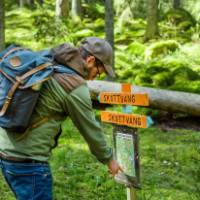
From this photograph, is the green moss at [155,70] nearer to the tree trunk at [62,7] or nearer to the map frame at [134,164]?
the map frame at [134,164]

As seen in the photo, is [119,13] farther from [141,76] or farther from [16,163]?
[16,163]

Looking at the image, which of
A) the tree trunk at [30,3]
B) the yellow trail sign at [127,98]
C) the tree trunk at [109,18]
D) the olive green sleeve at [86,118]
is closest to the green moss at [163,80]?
the tree trunk at [109,18]

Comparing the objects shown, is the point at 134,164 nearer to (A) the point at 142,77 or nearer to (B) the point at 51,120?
(B) the point at 51,120

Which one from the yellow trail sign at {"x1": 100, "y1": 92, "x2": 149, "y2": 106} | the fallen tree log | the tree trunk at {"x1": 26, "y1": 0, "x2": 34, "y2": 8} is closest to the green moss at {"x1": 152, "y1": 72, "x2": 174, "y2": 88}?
the fallen tree log

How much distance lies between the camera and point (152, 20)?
17.5 m

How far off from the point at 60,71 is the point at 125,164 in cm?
120

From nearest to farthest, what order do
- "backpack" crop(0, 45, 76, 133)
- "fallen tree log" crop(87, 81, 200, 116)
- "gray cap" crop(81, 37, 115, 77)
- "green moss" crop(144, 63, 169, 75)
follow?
"backpack" crop(0, 45, 76, 133)
"gray cap" crop(81, 37, 115, 77)
"fallen tree log" crop(87, 81, 200, 116)
"green moss" crop(144, 63, 169, 75)

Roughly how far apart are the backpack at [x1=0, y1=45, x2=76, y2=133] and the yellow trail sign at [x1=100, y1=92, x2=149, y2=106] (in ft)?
2.57

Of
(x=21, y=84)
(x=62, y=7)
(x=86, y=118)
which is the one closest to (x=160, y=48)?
(x=62, y=7)

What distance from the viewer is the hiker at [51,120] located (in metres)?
3.12

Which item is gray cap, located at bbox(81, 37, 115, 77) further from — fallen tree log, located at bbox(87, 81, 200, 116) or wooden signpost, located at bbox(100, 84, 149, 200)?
fallen tree log, located at bbox(87, 81, 200, 116)

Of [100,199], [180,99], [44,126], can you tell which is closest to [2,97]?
[44,126]

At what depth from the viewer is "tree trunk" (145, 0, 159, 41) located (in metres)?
17.5

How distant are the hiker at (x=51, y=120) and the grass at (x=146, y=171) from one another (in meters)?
2.15
